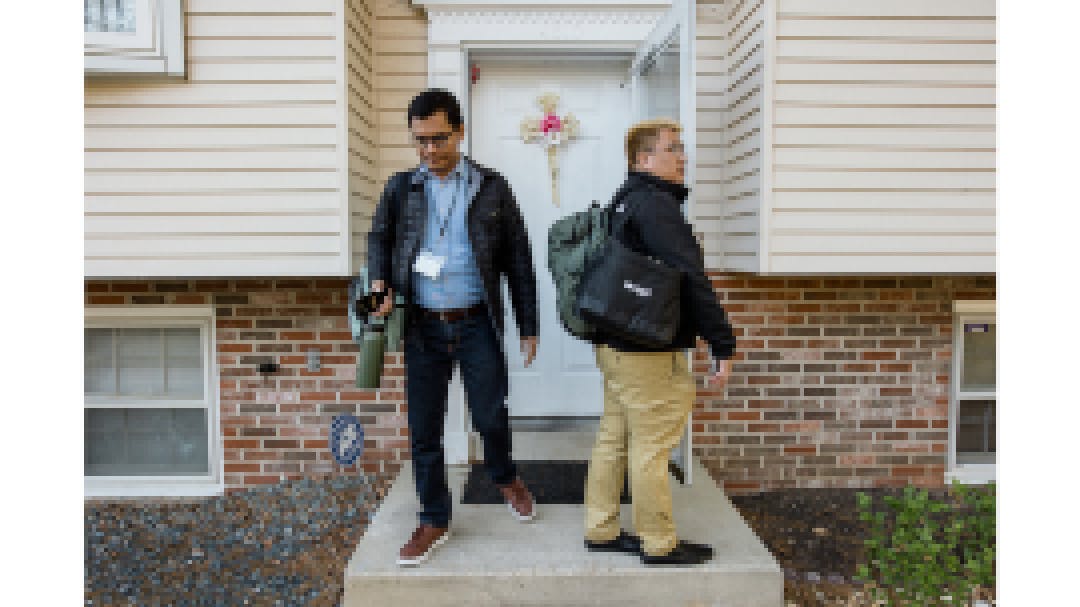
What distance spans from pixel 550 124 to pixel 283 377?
214cm

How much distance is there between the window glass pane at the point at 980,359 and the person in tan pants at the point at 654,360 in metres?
2.46

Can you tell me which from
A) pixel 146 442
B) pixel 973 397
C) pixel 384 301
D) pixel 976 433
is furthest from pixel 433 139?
pixel 976 433

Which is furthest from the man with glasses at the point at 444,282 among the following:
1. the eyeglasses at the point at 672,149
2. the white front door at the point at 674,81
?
the white front door at the point at 674,81

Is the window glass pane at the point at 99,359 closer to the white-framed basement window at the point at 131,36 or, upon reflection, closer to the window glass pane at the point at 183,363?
the window glass pane at the point at 183,363

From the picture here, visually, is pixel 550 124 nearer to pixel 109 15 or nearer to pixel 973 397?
pixel 109 15

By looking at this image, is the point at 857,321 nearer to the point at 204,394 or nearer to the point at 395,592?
the point at 395,592

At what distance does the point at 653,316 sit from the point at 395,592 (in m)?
1.40

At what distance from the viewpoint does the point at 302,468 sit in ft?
13.3

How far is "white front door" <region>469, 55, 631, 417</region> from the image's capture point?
169 inches

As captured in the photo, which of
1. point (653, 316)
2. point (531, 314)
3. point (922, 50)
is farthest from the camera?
point (922, 50)

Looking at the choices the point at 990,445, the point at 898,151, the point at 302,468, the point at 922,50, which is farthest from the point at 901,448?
the point at 302,468

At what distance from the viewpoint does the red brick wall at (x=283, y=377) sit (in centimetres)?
393

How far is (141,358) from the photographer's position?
13.5ft

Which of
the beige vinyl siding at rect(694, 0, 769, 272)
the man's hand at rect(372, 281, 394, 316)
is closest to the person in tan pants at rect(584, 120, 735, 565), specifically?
the man's hand at rect(372, 281, 394, 316)
